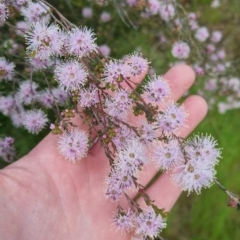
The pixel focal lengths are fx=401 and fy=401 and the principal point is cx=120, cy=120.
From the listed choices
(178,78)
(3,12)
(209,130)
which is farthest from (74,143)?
(209,130)

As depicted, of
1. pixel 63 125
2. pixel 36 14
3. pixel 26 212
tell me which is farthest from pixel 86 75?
pixel 26 212

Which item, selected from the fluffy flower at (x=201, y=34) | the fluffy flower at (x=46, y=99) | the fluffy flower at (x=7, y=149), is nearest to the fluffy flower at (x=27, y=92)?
the fluffy flower at (x=46, y=99)

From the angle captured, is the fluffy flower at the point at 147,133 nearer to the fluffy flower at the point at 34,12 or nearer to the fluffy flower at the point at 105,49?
the fluffy flower at the point at 34,12

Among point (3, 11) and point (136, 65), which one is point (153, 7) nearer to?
point (136, 65)

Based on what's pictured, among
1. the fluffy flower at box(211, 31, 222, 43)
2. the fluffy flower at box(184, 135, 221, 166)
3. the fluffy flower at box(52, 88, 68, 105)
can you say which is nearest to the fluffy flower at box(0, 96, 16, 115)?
the fluffy flower at box(52, 88, 68, 105)

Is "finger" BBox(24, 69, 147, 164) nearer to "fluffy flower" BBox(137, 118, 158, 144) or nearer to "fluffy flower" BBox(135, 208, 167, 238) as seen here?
"fluffy flower" BBox(137, 118, 158, 144)

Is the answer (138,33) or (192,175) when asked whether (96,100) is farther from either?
(138,33)

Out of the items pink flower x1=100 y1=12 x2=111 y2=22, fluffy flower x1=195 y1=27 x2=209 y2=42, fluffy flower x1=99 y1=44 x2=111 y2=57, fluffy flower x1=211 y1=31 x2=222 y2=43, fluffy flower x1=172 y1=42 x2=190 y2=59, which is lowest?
fluffy flower x1=99 y1=44 x2=111 y2=57
